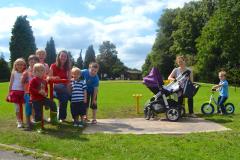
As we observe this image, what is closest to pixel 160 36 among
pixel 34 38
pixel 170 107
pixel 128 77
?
pixel 34 38

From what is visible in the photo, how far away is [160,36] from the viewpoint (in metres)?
91.0

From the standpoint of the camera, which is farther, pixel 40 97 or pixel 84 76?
pixel 84 76

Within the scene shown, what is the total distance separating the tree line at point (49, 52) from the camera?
9656cm

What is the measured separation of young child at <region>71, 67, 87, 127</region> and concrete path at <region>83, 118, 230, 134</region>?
1.19 feet

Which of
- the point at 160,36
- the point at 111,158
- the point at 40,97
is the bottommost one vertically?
the point at 111,158

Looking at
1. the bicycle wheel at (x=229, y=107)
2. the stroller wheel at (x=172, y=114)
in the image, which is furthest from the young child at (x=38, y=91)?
the bicycle wheel at (x=229, y=107)

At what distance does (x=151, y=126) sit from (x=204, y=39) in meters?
56.3

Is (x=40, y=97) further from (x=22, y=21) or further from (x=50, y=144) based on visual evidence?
(x=22, y=21)

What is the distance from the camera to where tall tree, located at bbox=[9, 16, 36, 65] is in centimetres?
9656

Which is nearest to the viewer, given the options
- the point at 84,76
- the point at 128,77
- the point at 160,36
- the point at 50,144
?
the point at 50,144

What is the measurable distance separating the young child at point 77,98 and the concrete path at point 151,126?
363mm

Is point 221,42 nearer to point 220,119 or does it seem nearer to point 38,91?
point 220,119

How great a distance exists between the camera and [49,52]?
116938 mm

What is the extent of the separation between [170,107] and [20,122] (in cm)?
398
